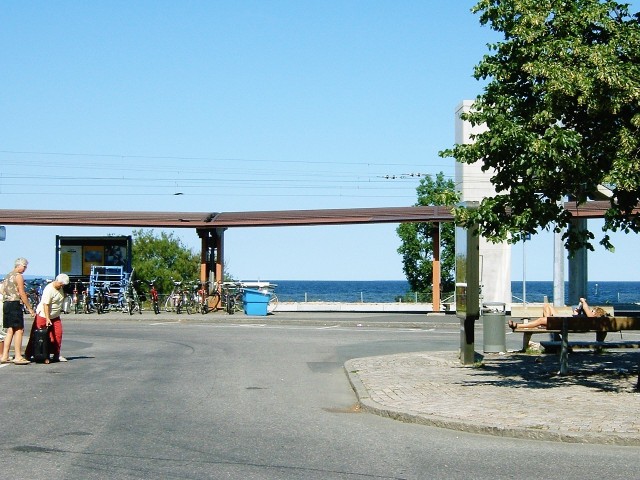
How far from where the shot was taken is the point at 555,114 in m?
11.9

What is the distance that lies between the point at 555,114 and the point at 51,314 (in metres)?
9.28

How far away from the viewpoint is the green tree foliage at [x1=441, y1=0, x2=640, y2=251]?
11398mm

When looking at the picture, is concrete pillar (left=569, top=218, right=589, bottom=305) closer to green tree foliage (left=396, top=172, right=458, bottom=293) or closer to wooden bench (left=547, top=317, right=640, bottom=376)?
wooden bench (left=547, top=317, right=640, bottom=376)

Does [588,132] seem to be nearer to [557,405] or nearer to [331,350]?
[557,405]

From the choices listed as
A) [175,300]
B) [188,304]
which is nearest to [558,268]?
[188,304]

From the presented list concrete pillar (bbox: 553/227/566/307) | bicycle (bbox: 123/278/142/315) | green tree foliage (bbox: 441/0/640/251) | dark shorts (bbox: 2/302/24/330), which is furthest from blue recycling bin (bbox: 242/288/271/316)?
green tree foliage (bbox: 441/0/640/251)

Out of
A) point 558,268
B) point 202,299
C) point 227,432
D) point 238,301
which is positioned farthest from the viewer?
point 238,301

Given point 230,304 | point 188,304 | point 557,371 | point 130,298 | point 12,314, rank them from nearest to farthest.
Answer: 1. point 557,371
2. point 12,314
3. point 130,298
4. point 230,304
5. point 188,304

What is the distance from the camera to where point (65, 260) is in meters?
37.0

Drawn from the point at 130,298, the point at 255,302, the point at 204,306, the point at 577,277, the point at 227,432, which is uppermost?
the point at 577,277

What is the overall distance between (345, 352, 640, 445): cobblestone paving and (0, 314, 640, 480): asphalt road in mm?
224

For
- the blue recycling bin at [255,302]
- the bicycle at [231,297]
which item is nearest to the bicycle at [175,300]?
the bicycle at [231,297]

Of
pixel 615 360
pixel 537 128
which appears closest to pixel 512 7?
pixel 537 128

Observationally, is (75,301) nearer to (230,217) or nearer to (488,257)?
(230,217)
